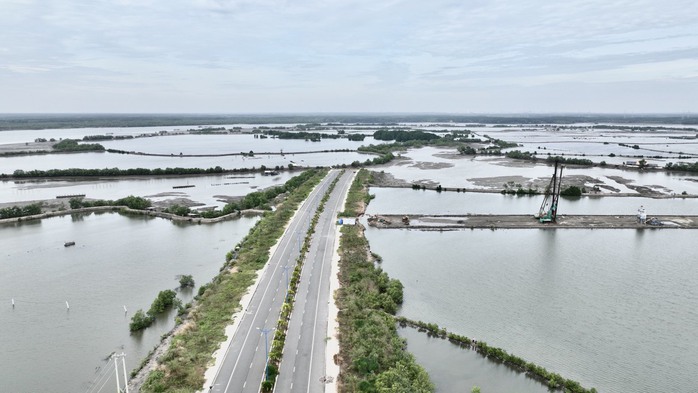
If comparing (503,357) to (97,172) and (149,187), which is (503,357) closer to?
(149,187)

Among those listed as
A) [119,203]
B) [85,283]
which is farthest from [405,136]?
[85,283]

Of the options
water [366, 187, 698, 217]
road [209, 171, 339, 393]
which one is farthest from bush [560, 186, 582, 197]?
road [209, 171, 339, 393]

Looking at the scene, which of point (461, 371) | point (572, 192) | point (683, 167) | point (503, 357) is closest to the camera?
point (461, 371)

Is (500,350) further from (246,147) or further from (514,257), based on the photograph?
(246,147)

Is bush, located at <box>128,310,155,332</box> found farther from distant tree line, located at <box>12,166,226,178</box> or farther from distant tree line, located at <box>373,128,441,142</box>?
distant tree line, located at <box>373,128,441,142</box>

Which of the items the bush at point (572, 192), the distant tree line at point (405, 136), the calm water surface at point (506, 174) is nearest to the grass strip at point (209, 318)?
the calm water surface at point (506, 174)

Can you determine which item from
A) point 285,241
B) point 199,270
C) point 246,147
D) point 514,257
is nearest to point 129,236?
point 199,270

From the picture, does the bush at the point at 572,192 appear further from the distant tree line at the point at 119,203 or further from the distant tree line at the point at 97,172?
the distant tree line at the point at 97,172
